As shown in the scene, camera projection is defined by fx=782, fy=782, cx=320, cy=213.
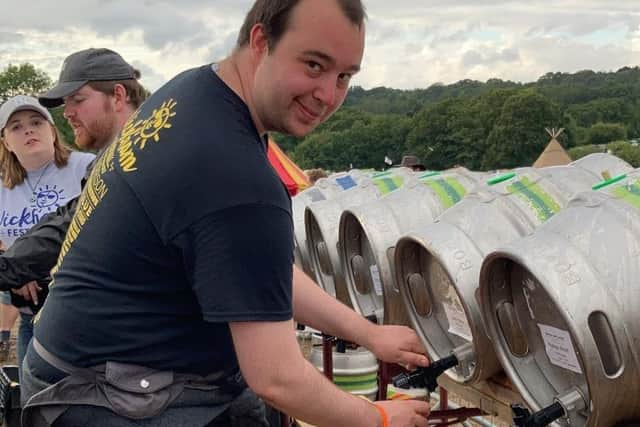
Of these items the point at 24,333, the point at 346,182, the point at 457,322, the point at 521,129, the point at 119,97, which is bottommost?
the point at 521,129

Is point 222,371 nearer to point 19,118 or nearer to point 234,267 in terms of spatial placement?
point 234,267

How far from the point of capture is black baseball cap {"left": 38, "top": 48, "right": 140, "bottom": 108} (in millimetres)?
2615

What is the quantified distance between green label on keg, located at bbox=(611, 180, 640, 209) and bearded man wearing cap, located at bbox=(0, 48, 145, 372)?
1.58 meters

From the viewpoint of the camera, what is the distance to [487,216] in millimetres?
2109

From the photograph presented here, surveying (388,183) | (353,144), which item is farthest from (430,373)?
(353,144)

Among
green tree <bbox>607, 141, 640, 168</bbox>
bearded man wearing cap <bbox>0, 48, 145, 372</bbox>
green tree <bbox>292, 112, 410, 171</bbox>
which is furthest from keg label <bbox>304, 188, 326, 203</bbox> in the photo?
green tree <bbox>292, 112, 410, 171</bbox>

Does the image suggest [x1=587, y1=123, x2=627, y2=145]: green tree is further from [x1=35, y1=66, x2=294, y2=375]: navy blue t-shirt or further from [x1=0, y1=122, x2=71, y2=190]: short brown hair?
[x1=35, y1=66, x2=294, y2=375]: navy blue t-shirt

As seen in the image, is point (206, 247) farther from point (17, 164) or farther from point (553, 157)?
point (553, 157)

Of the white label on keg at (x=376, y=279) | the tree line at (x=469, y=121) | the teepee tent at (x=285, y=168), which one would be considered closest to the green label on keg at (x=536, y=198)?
the white label on keg at (x=376, y=279)

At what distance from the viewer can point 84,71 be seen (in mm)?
2617

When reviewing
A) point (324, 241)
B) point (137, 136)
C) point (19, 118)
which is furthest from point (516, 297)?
point (19, 118)

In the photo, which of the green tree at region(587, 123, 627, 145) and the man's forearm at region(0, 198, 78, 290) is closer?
the man's forearm at region(0, 198, 78, 290)

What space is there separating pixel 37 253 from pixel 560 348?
1.90m

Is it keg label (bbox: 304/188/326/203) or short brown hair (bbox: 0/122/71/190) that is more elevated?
short brown hair (bbox: 0/122/71/190)
